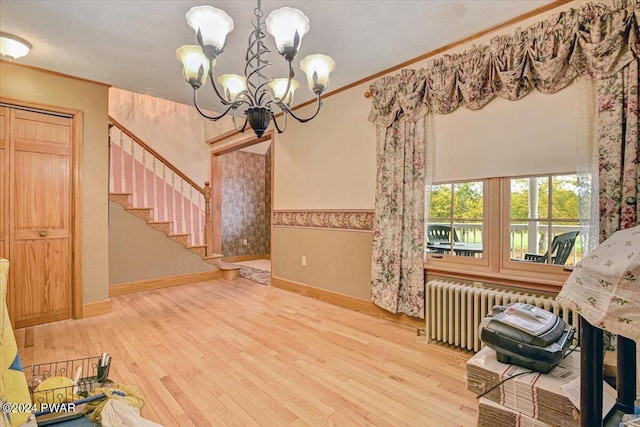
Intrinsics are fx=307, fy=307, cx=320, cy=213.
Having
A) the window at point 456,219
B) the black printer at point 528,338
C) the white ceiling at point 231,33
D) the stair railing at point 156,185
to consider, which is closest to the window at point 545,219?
the window at point 456,219

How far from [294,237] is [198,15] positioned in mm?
3023

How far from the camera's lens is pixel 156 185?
17.0ft

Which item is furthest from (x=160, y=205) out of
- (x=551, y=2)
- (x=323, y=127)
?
(x=551, y=2)

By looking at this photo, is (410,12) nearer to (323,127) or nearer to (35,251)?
(323,127)

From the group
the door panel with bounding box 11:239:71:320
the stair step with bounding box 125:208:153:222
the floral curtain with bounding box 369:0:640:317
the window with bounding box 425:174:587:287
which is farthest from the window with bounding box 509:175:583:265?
the stair step with bounding box 125:208:153:222

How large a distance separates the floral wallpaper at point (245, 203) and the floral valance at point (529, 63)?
419cm

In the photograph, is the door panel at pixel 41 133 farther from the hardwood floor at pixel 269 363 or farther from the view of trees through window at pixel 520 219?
the view of trees through window at pixel 520 219

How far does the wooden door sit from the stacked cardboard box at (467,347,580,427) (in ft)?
12.6

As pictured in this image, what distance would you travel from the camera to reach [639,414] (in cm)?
95

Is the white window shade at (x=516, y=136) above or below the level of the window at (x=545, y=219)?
above

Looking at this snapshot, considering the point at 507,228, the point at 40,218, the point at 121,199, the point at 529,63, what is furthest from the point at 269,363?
the point at 121,199

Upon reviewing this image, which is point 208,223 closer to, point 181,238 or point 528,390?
point 181,238

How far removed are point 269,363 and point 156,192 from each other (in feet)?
13.2

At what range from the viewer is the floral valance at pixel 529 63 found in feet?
6.12
